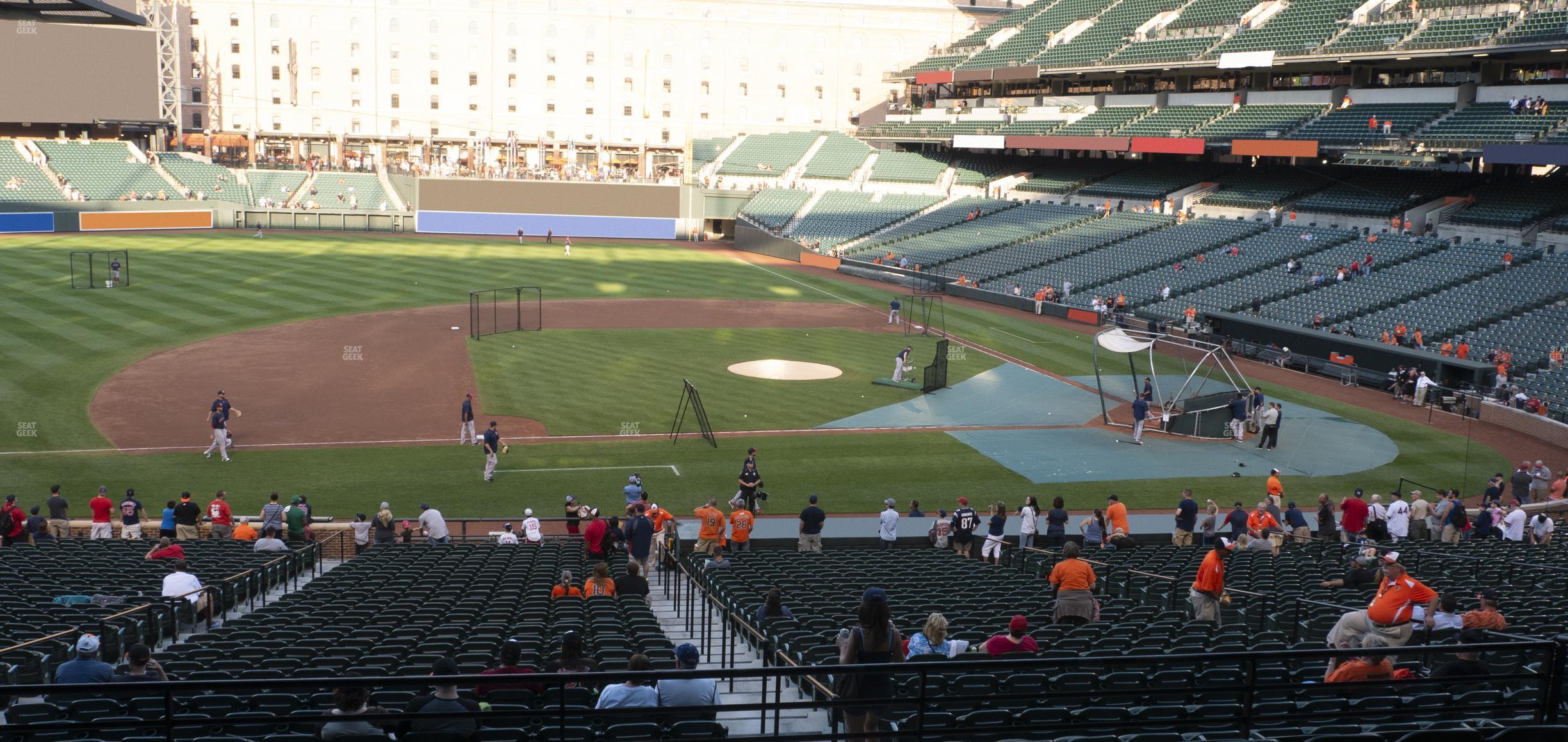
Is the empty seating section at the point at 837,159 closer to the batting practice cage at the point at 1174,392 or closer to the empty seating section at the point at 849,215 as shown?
the empty seating section at the point at 849,215

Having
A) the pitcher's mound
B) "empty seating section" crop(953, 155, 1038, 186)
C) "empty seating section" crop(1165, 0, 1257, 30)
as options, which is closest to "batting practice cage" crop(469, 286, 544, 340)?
the pitcher's mound

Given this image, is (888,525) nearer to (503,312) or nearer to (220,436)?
(220,436)

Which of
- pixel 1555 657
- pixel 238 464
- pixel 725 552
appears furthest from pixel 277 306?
pixel 1555 657

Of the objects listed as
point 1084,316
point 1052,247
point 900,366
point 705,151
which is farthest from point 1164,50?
point 705,151

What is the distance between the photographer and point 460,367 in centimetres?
3628

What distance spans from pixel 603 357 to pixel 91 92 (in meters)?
55.8

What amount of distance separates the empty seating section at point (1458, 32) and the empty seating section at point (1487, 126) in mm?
3100

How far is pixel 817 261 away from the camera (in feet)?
231

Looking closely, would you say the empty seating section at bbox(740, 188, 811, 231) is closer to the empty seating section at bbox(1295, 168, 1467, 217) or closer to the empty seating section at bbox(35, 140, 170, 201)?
the empty seating section at bbox(1295, 168, 1467, 217)

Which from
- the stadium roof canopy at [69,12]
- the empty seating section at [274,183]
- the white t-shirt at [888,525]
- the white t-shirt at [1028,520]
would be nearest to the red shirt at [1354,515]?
the white t-shirt at [1028,520]

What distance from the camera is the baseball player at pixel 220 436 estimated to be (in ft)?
83.6

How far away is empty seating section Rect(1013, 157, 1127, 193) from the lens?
71625mm

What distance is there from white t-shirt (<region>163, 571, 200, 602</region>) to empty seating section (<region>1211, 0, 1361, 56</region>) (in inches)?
2185

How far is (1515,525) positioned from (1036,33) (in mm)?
65103
